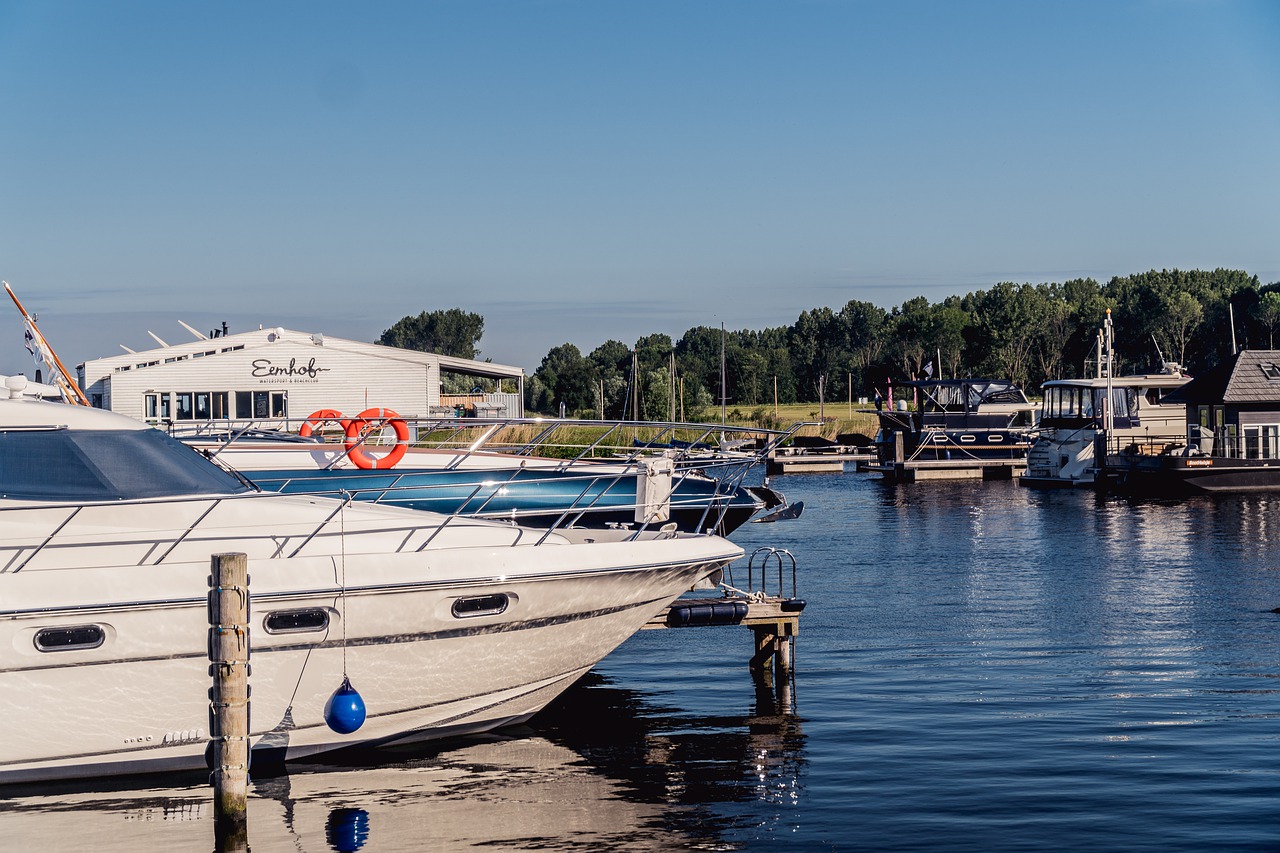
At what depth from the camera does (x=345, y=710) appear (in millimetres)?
10328

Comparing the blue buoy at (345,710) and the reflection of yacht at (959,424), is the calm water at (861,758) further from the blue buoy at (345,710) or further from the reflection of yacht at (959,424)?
the reflection of yacht at (959,424)

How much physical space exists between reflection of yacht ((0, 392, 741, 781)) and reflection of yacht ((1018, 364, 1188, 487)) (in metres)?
41.1

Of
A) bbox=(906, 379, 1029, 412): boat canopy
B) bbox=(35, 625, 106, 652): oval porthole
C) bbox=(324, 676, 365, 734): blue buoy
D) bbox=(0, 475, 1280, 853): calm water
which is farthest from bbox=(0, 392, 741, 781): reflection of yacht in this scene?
bbox=(906, 379, 1029, 412): boat canopy

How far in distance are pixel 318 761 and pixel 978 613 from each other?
11635 millimetres

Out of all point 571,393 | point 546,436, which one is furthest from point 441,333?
point 546,436

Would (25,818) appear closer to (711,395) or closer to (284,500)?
(284,500)

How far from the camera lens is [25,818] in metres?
10.1

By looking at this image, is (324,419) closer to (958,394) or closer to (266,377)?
(266,377)

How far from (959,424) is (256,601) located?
51240 mm

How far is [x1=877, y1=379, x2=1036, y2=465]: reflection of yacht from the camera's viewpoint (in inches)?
2264

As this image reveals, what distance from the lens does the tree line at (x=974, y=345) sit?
108 meters

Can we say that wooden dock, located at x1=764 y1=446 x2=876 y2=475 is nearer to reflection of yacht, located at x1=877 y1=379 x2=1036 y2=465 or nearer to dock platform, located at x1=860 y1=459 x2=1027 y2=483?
reflection of yacht, located at x1=877 y1=379 x2=1036 y2=465

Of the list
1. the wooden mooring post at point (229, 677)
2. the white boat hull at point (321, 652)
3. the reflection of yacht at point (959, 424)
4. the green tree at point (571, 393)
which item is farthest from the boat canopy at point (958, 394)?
the wooden mooring post at point (229, 677)

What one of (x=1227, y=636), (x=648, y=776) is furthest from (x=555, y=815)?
(x=1227, y=636)
